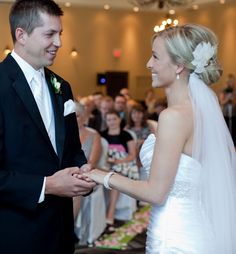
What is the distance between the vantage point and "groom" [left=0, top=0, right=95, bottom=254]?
83.7 inches

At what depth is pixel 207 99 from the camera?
7.95 ft

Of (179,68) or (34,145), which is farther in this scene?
(179,68)

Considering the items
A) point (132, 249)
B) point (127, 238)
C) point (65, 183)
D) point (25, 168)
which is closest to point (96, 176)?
point (65, 183)

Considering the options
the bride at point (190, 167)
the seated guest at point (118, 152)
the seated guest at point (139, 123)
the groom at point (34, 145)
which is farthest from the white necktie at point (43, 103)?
the seated guest at point (139, 123)

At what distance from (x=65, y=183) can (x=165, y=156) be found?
1.61 ft

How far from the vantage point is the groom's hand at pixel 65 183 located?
2.14 metres

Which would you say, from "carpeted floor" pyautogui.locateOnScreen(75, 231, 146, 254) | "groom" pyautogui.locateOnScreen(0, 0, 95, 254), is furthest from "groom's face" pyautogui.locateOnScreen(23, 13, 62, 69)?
"carpeted floor" pyautogui.locateOnScreen(75, 231, 146, 254)

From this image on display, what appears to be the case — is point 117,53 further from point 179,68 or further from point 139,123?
point 179,68

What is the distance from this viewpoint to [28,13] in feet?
7.37

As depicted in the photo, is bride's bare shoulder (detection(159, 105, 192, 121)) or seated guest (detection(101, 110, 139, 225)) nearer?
bride's bare shoulder (detection(159, 105, 192, 121))

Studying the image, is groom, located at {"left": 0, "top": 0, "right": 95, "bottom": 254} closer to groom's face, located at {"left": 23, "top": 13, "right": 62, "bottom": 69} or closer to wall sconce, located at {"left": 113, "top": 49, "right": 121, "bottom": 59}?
groom's face, located at {"left": 23, "top": 13, "right": 62, "bottom": 69}

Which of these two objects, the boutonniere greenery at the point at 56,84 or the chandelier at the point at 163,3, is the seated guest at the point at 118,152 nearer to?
the chandelier at the point at 163,3

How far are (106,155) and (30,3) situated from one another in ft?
12.5

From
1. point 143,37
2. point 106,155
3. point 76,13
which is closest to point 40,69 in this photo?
point 106,155
